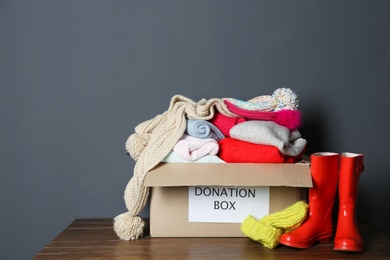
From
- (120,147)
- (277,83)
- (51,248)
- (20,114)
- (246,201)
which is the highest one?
(277,83)

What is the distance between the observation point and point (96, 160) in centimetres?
158

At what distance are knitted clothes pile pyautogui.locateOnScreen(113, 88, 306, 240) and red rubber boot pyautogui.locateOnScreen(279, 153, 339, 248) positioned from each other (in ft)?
0.27

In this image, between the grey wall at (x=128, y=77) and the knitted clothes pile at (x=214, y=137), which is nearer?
the knitted clothes pile at (x=214, y=137)

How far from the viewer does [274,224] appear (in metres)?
1.18

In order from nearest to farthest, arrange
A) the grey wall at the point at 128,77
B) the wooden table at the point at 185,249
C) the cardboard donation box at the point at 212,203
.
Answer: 1. the wooden table at the point at 185,249
2. the cardboard donation box at the point at 212,203
3. the grey wall at the point at 128,77

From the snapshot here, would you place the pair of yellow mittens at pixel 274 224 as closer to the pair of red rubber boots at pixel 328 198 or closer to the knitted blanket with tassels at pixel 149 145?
the pair of red rubber boots at pixel 328 198

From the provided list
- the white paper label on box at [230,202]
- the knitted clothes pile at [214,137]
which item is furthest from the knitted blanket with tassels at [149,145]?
the white paper label on box at [230,202]

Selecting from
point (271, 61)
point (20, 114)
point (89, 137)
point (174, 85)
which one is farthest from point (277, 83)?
point (20, 114)

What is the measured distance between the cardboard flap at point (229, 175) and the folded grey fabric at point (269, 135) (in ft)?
0.18

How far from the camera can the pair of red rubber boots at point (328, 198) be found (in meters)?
1.19

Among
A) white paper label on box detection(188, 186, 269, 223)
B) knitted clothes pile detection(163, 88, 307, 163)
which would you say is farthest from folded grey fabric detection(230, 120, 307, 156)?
white paper label on box detection(188, 186, 269, 223)

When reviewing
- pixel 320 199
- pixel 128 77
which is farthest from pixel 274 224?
pixel 128 77

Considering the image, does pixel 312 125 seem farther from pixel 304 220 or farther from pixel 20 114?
pixel 20 114

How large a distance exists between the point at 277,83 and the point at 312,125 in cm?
19
